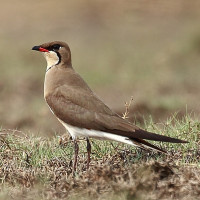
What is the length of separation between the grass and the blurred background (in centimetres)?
89

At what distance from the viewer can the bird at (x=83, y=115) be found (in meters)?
5.33

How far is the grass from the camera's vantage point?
4.65 meters

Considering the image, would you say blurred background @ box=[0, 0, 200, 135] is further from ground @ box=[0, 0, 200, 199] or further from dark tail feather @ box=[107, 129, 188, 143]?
dark tail feather @ box=[107, 129, 188, 143]

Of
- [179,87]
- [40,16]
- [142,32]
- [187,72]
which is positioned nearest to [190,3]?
[142,32]

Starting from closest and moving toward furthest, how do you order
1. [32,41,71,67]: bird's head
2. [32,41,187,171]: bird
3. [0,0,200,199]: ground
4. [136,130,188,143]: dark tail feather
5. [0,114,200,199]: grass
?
[0,114,200,199]: grass < [0,0,200,199]: ground < [136,130,188,143]: dark tail feather < [32,41,187,171]: bird < [32,41,71,67]: bird's head

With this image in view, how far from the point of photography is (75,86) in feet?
19.0

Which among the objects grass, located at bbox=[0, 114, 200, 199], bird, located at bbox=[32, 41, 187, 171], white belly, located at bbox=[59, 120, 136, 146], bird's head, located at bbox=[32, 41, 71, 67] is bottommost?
grass, located at bbox=[0, 114, 200, 199]

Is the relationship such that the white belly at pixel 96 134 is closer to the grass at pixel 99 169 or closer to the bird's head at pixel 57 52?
the grass at pixel 99 169

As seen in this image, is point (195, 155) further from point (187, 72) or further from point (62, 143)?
point (187, 72)

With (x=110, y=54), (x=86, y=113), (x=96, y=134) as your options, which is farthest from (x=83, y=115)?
(x=110, y=54)

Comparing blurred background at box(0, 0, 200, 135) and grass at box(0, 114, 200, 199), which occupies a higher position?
blurred background at box(0, 0, 200, 135)

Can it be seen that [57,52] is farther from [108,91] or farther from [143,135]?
[108,91]

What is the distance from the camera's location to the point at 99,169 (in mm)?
4840

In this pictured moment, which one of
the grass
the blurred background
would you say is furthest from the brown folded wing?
the blurred background
